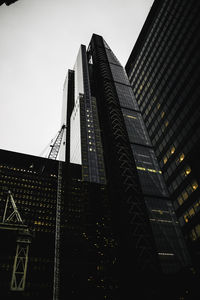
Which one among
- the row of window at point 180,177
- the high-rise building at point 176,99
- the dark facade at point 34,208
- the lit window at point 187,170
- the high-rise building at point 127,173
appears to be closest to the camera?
the high-rise building at point 176,99

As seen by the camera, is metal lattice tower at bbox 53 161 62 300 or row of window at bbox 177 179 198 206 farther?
metal lattice tower at bbox 53 161 62 300

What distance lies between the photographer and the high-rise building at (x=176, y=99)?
55547 millimetres

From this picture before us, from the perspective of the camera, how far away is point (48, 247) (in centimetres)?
9962

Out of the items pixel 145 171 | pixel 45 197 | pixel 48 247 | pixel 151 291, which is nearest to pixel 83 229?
pixel 48 247

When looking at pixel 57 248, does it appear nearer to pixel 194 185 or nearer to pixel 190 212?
pixel 190 212

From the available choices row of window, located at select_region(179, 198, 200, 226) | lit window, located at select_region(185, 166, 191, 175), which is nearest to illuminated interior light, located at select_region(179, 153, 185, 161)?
lit window, located at select_region(185, 166, 191, 175)

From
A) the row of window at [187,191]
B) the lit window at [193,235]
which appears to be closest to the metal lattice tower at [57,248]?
the lit window at [193,235]

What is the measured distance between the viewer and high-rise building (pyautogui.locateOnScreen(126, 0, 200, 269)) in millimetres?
55547

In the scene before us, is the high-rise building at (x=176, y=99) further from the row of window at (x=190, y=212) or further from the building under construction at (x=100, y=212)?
the building under construction at (x=100, y=212)

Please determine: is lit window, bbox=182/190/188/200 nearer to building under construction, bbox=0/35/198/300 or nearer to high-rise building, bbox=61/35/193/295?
building under construction, bbox=0/35/198/300

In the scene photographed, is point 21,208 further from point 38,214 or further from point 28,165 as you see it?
point 28,165

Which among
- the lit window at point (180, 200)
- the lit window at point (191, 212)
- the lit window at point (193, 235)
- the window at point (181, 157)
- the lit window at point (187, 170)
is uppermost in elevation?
the window at point (181, 157)

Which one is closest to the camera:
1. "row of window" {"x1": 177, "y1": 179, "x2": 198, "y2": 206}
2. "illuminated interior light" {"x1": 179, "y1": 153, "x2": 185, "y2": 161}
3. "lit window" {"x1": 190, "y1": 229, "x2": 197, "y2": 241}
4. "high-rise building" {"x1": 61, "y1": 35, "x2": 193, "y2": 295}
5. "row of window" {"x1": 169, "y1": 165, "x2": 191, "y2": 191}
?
"lit window" {"x1": 190, "y1": 229, "x2": 197, "y2": 241}

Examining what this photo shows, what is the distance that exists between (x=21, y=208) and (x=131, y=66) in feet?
285
